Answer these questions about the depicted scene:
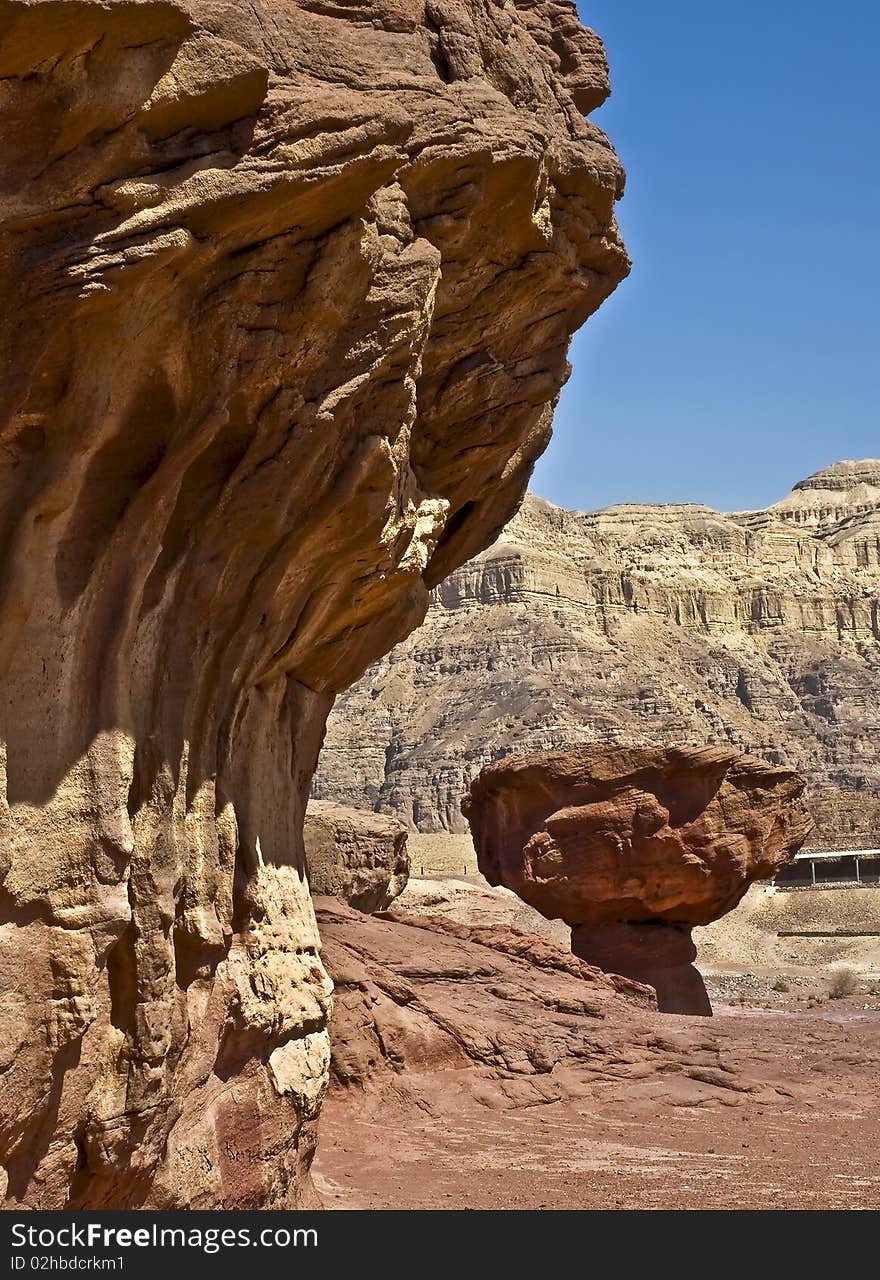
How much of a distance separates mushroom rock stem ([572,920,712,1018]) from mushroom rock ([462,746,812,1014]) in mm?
15

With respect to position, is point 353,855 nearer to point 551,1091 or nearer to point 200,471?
point 551,1091

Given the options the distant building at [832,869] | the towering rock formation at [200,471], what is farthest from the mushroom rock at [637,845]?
the distant building at [832,869]

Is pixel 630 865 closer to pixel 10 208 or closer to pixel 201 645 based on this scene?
pixel 201 645

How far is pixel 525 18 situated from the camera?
9617 mm

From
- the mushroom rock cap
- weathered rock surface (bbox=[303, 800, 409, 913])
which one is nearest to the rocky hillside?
the mushroom rock cap

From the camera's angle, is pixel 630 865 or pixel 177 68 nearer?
pixel 177 68

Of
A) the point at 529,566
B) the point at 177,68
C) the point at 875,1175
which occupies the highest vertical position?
the point at 529,566

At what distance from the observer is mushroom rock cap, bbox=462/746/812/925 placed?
2092 cm

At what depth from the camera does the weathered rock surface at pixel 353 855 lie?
17.5 meters

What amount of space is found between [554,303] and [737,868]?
13.1m

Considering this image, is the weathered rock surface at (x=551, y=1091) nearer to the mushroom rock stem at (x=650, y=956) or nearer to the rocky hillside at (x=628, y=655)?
the mushroom rock stem at (x=650, y=956)

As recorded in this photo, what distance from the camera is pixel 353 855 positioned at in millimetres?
18047

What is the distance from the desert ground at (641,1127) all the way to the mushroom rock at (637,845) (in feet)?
9.39

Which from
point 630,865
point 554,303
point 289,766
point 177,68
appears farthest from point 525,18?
point 630,865
